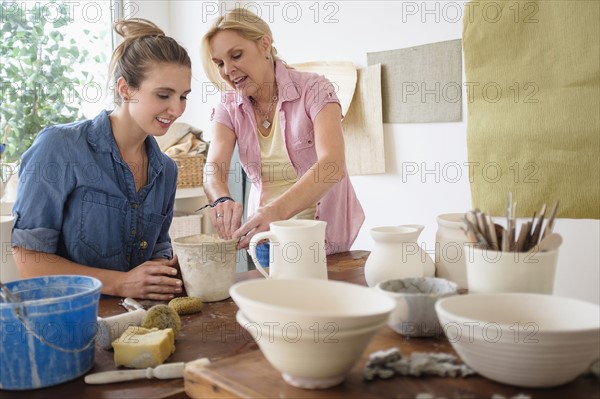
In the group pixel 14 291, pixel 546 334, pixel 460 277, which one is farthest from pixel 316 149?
pixel 546 334

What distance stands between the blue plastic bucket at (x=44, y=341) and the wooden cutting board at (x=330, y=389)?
0.20 m

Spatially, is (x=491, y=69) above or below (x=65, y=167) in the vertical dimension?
above

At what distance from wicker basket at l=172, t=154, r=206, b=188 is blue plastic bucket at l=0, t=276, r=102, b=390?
7.72ft

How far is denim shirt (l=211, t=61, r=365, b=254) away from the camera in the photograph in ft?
6.46

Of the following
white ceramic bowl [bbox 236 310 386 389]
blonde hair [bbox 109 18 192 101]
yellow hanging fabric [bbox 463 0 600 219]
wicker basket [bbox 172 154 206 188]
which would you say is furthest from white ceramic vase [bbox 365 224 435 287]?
wicker basket [bbox 172 154 206 188]

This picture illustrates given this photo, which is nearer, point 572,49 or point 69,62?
point 572,49

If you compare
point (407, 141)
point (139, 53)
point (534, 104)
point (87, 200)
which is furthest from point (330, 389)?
point (407, 141)

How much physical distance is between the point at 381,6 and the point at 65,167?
71.8 inches

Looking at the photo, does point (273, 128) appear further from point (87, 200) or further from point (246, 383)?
point (246, 383)

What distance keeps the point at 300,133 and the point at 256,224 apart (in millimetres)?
507

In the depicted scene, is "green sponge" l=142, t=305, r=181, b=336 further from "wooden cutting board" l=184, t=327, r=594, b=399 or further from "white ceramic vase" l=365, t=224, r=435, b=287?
"white ceramic vase" l=365, t=224, r=435, b=287

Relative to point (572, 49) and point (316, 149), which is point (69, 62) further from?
point (572, 49)

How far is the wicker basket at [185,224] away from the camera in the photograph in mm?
3314

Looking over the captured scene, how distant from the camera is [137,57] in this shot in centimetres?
165
